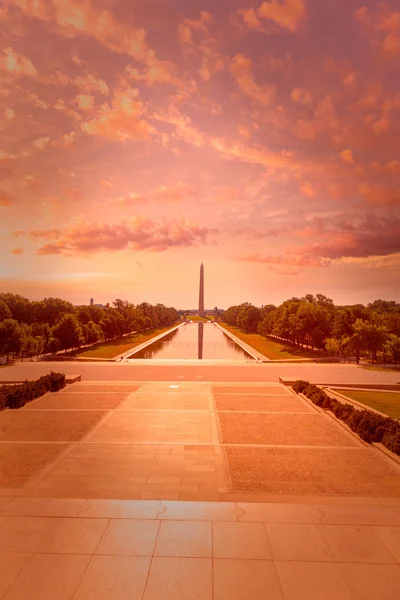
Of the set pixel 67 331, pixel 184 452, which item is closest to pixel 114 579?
pixel 184 452

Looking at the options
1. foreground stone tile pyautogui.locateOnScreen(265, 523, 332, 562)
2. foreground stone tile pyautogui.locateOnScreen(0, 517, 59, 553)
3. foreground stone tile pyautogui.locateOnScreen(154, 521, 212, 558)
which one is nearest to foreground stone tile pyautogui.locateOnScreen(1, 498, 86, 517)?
foreground stone tile pyautogui.locateOnScreen(0, 517, 59, 553)

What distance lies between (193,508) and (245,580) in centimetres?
305

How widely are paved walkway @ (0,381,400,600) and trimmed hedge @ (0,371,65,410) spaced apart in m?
1.50

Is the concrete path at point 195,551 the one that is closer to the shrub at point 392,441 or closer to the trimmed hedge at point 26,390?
the shrub at point 392,441

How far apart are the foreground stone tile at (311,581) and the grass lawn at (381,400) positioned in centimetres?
1539

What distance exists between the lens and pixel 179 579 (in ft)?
24.1

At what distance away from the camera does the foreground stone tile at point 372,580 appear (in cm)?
701

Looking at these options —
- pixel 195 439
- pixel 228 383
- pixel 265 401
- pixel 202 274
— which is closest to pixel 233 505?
pixel 195 439

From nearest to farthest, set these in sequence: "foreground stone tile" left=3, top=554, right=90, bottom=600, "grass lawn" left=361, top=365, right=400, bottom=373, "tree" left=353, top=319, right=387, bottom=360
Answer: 1. "foreground stone tile" left=3, top=554, right=90, bottom=600
2. "grass lawn" left=361, top=365, right=400, bottom=373
3. "tree" left=353, top=319, right=387, bottom=360

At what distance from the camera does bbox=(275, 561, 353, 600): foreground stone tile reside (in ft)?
22.9

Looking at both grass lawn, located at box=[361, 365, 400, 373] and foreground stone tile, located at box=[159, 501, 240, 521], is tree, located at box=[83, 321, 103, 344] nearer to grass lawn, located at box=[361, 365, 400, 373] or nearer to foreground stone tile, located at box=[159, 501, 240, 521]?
grass lawn, located at box=[361, 365, 400, 373]

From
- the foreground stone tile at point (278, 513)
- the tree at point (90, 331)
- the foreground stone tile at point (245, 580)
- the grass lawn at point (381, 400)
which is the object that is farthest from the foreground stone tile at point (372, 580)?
the tree at point (90, 331)

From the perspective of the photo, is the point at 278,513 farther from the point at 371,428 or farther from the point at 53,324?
the point at 53,324

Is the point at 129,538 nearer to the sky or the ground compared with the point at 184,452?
nearer to the sky
